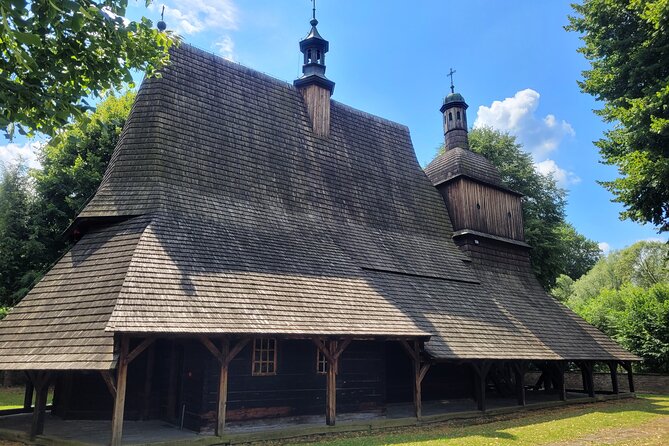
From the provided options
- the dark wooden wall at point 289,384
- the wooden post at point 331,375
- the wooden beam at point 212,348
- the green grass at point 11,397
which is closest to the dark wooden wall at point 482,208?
the dark wooden wall at point 289,384

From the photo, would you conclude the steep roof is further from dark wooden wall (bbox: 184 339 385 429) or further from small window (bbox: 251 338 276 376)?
small window (bbox: 251 338 276 376)

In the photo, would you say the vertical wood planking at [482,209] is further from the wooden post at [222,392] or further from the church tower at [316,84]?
the wooden post at [222,392]

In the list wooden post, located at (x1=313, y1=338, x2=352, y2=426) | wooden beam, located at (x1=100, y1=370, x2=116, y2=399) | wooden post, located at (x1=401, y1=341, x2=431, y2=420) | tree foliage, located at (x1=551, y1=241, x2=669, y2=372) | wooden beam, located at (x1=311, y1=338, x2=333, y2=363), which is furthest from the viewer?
tree foliage, located at (x1=551, y1=241, x2=669, y2=372)

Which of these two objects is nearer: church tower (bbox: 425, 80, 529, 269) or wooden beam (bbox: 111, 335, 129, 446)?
wooden beam (bbox: 111, 335, 129, 446)

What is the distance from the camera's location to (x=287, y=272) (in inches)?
414

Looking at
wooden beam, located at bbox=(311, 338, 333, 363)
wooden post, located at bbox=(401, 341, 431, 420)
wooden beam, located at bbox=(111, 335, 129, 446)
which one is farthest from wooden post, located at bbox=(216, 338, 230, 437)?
wooden post, located at bbox=(401, 341, 431, 420)

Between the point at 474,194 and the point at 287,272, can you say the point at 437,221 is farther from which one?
the point at 287,272

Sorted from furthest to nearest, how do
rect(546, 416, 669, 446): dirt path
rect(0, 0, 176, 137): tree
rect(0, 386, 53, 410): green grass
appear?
rect(0, 386, 53, 410): green grass → rect(546, 416, 669, 446): dirt path → rect(0, 0, 176, 137): tree

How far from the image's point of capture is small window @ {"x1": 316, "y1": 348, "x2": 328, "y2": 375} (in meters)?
10.5

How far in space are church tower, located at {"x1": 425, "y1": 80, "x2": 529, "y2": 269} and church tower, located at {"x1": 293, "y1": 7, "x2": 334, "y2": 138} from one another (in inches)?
224

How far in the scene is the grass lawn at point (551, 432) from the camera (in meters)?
8.59

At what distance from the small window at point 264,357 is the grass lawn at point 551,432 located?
1.92 metres

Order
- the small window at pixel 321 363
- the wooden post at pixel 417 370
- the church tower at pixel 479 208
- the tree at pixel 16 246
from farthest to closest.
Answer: the tree at pixel 16 246 < the church tower at pixel 479 208 < the wooden post at pixel 417 370 < the small window at pixel 321 363

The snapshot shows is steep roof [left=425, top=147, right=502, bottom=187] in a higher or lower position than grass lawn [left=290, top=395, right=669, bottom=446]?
higher
